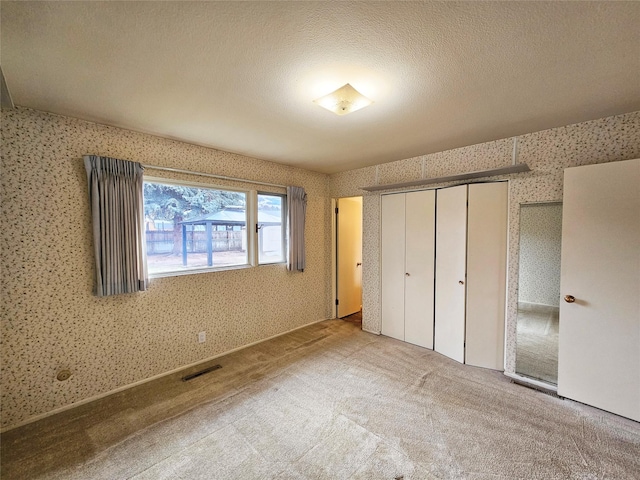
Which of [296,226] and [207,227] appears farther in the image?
[296,226]

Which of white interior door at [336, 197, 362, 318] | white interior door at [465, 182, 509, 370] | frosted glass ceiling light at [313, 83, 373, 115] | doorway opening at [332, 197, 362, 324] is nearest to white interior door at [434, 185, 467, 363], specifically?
white interior door at [465, 182, 509, 370]

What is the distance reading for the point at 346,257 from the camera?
4.46 m

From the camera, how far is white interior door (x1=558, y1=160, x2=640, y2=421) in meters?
1.98

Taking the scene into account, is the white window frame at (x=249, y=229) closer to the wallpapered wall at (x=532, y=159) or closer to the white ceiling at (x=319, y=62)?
the white ceiling at (x=319, y=62)

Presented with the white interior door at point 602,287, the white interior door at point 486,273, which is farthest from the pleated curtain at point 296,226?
the white interior door at point 602,287

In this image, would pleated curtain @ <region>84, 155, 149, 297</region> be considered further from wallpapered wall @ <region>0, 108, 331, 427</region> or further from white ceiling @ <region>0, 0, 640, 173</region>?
white ceiling @ <region>0, 0, 640, 173</region>

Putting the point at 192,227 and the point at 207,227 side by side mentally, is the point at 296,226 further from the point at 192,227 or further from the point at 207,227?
the point at 192,227

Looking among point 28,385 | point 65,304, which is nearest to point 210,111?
point 65,304

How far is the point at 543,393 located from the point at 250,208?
357 cm

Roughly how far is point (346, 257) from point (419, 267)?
139 centimetres

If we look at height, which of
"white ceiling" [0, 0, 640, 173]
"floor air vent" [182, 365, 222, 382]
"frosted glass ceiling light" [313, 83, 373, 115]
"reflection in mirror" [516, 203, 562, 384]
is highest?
"white ceiling" [0, 0, 640, 173]

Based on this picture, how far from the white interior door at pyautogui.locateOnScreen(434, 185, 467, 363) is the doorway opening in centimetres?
147

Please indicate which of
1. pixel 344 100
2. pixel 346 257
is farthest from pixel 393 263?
pixel 344 100

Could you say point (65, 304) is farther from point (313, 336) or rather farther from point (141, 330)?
point (313, 336)
